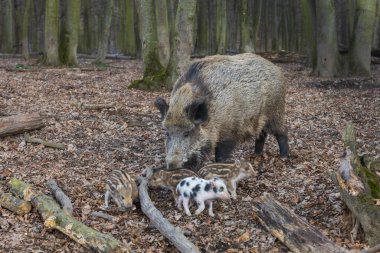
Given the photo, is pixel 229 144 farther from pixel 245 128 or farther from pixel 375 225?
pixel 375 225

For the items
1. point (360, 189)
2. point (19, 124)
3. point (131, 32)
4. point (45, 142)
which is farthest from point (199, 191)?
point (131, 32)

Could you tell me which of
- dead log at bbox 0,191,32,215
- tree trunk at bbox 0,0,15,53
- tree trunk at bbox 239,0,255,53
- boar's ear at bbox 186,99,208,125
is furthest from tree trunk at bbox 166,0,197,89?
tree trunk at bbox 0,0,15,53

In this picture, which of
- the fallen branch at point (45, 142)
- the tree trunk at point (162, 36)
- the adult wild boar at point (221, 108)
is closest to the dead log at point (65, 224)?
the adult wild boar at point (221, 108)

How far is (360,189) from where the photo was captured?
5.67 m

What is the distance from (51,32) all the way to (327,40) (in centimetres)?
951

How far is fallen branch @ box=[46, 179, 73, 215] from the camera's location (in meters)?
6.05

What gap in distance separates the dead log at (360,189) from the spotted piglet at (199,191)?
136 centimetres

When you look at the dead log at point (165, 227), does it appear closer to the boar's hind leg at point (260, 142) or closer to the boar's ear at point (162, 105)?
the boar's ear at point (162, 105)

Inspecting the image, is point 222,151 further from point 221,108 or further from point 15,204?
point 15,204

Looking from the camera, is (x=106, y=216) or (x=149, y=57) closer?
(x=106, y=216)

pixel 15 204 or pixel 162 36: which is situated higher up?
pixel 162 36

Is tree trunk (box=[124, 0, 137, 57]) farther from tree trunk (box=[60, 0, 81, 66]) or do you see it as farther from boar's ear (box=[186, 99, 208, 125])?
boar's ear (box=[186, 99, 208, 125])

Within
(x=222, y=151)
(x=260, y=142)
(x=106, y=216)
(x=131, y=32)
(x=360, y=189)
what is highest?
(x=131, y=32)

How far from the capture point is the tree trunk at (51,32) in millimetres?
18453
